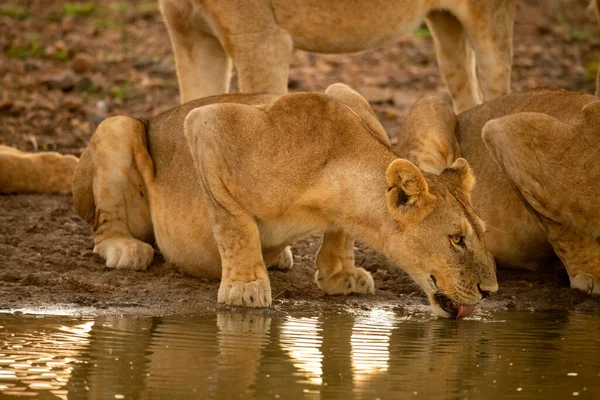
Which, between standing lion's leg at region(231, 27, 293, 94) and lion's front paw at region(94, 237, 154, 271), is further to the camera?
standing lion's leg at region(231, 27, 293, 94)

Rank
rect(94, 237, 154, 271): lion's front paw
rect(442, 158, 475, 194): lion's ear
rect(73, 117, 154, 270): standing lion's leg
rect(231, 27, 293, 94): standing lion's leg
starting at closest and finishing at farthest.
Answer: rect(442, 158, 475, 194): lion's ear → rect(94, 237, 154, 271): lion's front paw → rect(73, 117, 154, 270): standing lion's leg → rect(231, 27, 293, 94): standing lion's leg

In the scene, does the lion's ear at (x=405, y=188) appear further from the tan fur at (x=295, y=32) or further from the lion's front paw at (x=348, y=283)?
the tan fur at (x=295, y=32)

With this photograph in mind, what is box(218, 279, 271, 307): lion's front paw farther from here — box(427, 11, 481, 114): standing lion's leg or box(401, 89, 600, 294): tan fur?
box(427, 11, 481, 114): standing lion's leg

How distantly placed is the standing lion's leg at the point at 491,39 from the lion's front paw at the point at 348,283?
299 centimetres

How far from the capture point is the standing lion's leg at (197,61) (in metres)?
9.92

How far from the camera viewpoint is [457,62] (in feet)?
35.7

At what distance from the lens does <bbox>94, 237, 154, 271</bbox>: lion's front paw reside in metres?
8.13

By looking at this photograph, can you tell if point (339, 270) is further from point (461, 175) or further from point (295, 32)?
point (295, 32)

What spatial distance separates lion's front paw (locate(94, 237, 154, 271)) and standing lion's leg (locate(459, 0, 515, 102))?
3243 mm

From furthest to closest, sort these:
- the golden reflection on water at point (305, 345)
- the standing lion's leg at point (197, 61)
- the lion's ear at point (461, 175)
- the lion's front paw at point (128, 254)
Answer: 1. the standing lion's leg at point (197, 61)
2. the lion's front paw at point (128, 254)
3. the lion's ear at point (461, 175)
4. the golden reflection on water at point (305, 345)

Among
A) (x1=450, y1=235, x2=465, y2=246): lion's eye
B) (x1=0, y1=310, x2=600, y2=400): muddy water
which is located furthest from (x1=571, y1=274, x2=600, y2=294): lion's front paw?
(x1=450, y1=235, x2=465, y2=246): lion's eye

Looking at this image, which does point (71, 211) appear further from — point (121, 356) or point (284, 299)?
point (121, 356)

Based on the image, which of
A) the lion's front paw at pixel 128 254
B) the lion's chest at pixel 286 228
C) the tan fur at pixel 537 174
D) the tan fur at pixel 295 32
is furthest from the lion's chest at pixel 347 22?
the lion's chest at pixel 286 228

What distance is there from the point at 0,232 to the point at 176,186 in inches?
56.2
